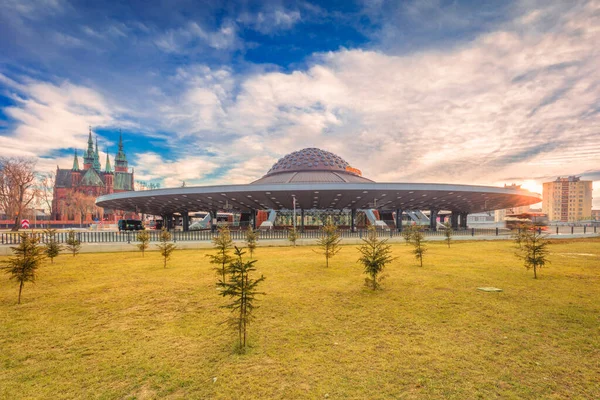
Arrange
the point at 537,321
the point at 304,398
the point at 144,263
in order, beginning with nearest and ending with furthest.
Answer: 1. the point at 304,398
2. the point at 537,321
3. the point at 144,263

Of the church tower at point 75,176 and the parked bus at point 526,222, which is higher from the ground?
the church tower at point 75,176

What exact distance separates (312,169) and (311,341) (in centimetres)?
6415

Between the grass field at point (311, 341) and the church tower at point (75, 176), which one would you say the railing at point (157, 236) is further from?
the church tower at point (75, 176)

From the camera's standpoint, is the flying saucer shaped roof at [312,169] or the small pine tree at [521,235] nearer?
the small pine tree at [521,235]

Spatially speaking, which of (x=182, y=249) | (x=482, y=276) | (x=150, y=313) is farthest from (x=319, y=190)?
(x=150, y=313)

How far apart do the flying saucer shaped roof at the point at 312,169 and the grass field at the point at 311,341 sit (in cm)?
5220

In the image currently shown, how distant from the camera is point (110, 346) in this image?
20.0 feet

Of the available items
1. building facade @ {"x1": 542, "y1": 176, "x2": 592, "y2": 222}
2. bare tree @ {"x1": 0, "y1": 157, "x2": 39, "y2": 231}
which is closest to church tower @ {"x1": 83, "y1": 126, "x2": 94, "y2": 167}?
bare tree @ {"x1": 0, "y1": 157, "x2": 39, "y2": 231}

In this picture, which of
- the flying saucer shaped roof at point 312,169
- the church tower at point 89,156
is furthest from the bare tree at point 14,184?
the church tower at point 89,156

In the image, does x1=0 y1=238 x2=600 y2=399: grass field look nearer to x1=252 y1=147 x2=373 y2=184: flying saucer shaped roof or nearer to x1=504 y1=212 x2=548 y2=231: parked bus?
x1=504 y1=212 x2=548 y2=231: parked bus

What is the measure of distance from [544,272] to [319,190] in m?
26.8

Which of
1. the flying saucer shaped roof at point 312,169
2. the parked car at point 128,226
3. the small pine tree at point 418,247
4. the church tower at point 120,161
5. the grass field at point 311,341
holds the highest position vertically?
the church tower at point 120,161

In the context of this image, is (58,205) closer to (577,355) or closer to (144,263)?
(144,263)

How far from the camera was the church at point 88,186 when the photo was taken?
8162cm
